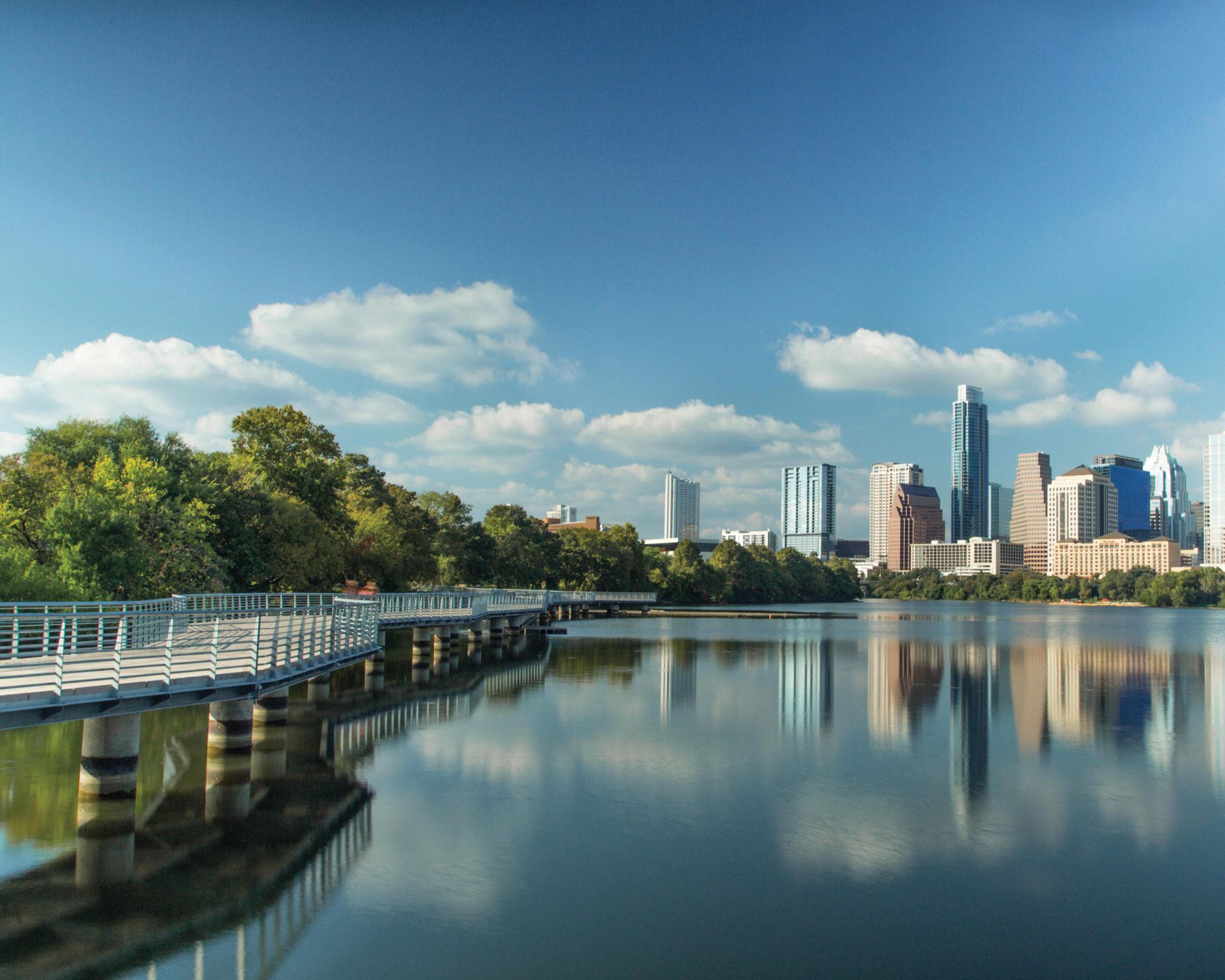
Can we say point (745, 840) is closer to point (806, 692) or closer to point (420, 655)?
point (806, 692)

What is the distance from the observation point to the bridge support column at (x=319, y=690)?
31000mm

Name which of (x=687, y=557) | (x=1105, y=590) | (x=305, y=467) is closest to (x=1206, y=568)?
(x=1105, y=590)

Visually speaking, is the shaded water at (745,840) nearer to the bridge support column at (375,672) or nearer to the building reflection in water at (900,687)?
the building reflection in water at (900,687)

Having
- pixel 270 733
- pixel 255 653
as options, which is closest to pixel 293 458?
pixel 270 733

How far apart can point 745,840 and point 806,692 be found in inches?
816

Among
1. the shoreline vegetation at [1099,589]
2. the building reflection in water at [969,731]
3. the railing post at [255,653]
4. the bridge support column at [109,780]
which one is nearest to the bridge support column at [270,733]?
the railing post at [255,653]

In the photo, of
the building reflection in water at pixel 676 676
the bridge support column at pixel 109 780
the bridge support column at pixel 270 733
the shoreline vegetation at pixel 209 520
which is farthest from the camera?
the building reflection in water at pixel 676 676

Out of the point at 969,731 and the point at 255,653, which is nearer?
the point at 255,653

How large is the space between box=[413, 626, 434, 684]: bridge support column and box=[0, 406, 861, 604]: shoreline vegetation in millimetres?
6255

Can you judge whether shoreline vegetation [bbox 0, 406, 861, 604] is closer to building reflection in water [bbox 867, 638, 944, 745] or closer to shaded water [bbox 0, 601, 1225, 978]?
shaded water [bbox 0, 601, 1225, 978]

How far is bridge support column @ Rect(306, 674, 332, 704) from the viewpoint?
102 feet

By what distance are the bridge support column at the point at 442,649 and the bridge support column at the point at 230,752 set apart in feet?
68.1

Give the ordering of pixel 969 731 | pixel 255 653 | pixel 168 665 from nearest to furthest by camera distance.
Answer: pixel 168 665
pixel 255 653
pixel 969 731

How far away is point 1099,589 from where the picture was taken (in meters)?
163
